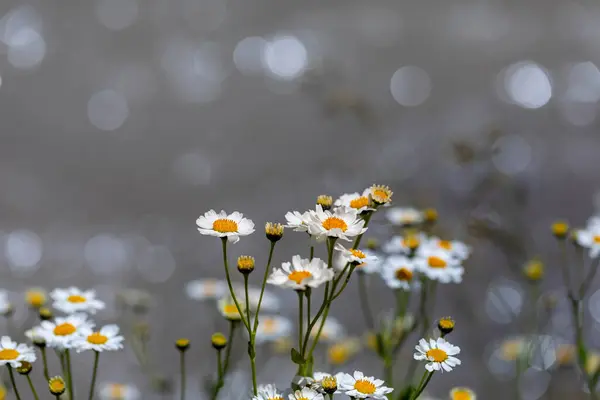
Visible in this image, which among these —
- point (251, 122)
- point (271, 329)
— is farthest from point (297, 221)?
point (251, 122)

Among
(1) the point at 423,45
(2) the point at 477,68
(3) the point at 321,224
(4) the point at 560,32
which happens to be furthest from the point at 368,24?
(3) the point at 321,224

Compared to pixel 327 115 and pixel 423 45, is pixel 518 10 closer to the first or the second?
pixel 423 45

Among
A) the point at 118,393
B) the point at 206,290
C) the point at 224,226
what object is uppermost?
the point at 224,226

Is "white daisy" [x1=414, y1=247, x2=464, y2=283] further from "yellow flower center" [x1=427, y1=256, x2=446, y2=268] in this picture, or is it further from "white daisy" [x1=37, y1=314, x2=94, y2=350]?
"white daisy" [x1=37, y1=314, x2=94, y2=350]

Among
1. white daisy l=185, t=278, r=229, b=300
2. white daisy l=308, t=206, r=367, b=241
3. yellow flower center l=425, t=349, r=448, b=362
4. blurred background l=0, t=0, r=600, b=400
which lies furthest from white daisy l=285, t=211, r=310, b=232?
blurred background l=0, t=0, r=600, b=400

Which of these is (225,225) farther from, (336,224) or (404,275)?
(404,275)

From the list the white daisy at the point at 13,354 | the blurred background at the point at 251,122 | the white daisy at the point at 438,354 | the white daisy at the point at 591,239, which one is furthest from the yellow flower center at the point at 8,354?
the blurred background at the point at 251,122

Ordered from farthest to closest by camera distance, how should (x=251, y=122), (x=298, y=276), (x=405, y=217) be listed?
(x=251, y=122)
(x=405, y=217)
(x=298, y=276)
